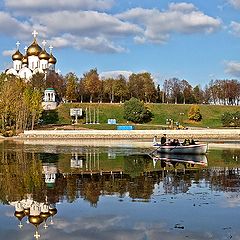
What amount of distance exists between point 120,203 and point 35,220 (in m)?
3.96

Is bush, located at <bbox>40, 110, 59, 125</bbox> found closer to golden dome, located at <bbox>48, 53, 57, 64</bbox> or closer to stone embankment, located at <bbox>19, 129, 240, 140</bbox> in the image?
stone embankment, located at <bbox>19, 129, 240, 140</bbox>

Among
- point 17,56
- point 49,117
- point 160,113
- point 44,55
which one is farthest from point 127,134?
point 17,56

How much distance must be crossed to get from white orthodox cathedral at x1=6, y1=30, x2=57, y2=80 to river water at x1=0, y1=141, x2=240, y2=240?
95.2 meters

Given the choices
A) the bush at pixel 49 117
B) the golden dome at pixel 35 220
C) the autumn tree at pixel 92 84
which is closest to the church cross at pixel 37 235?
the golden dome at pixel 35 220

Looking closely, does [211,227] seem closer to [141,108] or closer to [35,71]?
[141,108]

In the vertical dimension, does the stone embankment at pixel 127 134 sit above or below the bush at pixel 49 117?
below

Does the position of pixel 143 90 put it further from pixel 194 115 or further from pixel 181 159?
pixel 181 159

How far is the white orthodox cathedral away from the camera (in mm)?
122812

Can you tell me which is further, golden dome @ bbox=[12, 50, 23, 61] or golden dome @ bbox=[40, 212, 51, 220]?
golden dome @ bbox=[12, 50, 23, 61]

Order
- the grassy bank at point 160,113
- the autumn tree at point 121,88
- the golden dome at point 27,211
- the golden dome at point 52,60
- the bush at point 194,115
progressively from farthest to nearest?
the golden dome at point 52,60, the autumn tree at point 121,88, the bush at point 194,115, the grassy bank at point 160,113, the golden dome at point 27,211

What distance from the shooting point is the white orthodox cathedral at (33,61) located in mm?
122812

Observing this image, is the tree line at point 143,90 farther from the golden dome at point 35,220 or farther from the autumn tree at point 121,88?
the golden dome at point 35,220

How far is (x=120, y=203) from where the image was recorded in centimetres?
1823

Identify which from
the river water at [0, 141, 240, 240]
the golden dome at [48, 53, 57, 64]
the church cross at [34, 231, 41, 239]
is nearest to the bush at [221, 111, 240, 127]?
the golden dome at [48, 53, 57, 64]
